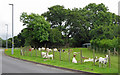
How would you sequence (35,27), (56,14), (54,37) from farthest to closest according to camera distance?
(56,14) → (54,37) → (35,27)

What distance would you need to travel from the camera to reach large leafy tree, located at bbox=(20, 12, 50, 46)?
45344 mm

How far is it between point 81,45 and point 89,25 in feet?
32.0

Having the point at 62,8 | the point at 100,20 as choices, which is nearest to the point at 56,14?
the point at 62,8

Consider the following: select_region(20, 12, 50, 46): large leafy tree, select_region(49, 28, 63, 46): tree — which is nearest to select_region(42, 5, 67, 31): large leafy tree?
select_region(49, 28, 63, 46): tree

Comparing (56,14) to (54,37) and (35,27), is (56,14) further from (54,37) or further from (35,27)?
(35,27)

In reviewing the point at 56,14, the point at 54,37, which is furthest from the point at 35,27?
the point at 56,14

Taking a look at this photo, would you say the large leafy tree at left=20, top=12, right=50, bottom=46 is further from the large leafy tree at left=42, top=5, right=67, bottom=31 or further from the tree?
the large leafy tree at left=42, top=5, right=67, bottom=31

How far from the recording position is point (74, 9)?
220 feet

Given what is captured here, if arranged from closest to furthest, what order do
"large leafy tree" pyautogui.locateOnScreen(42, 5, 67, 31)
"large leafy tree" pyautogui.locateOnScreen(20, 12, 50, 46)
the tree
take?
1. "large leafy tree" pyautogui.locateOnScreen(20, 12, 50, 46)
2. the tree
3. "large leafy tree" pyautogui.locateOnScreen(42, 5, 67, 31)

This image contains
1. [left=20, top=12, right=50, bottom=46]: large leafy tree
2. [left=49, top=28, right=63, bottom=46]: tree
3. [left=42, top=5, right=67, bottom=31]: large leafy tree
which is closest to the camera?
[left=20, top=12, right=50, bottom=46]: large leafy tree

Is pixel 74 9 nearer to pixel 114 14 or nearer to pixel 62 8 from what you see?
pixel 62 8

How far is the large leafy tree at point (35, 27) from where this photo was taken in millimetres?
45344

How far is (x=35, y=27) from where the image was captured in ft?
149

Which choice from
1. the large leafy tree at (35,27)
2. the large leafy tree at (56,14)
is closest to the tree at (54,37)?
the large leafy tree at (35,27)
